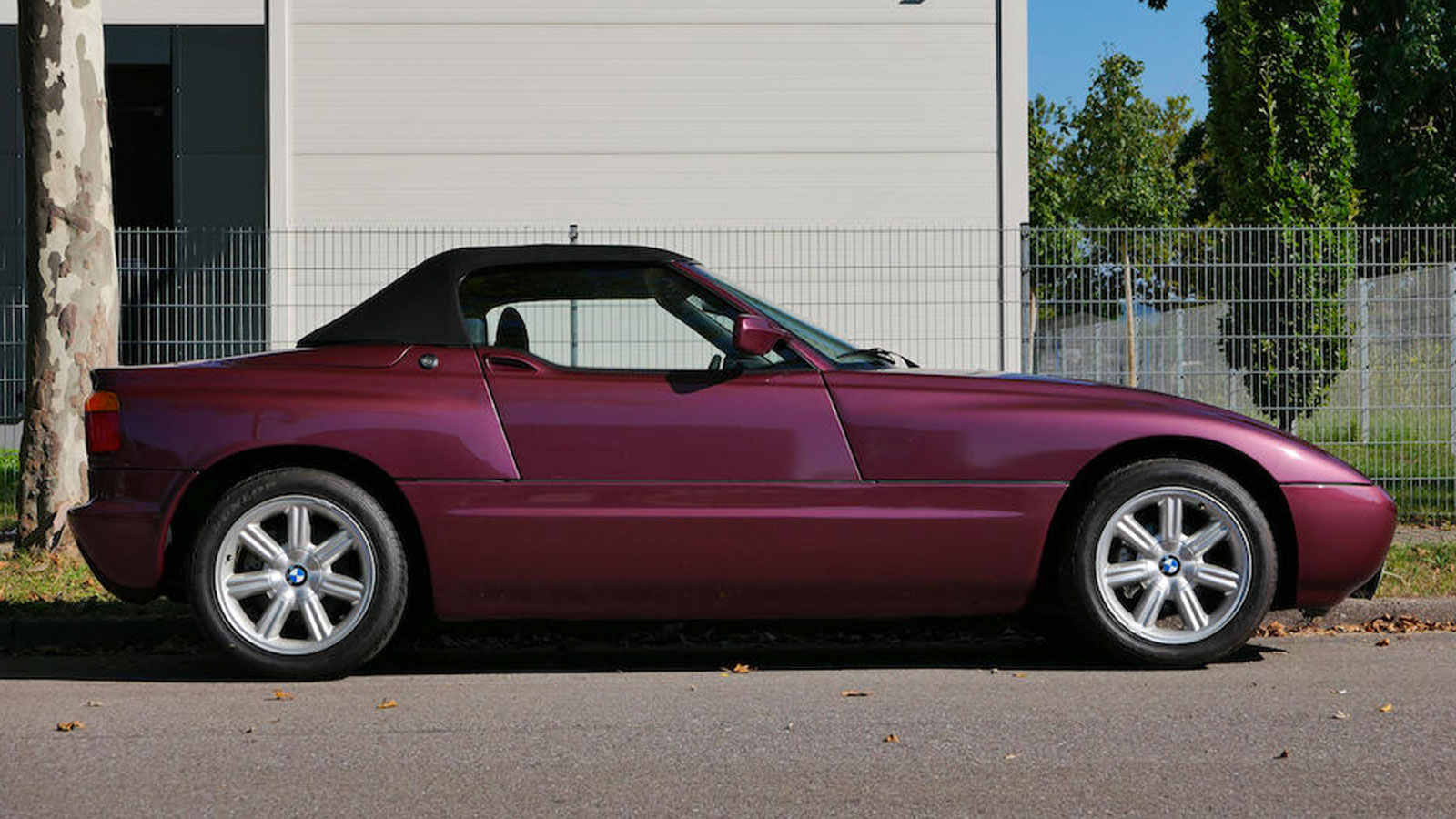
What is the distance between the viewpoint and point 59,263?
8867mm

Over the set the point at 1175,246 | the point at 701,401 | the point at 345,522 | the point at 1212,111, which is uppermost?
the point at 1212,111

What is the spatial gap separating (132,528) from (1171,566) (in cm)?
350

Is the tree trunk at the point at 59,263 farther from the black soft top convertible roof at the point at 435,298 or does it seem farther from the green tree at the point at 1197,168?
the green tree at the point at 1197,168

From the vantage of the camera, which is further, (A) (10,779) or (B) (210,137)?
(B) (210,137)

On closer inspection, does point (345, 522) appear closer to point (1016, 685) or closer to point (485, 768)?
point (485, 768)

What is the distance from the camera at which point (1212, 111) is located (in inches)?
704

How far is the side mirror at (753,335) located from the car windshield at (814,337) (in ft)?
0.65

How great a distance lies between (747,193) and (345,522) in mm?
14956

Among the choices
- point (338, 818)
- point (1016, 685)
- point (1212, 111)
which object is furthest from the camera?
point (1212, 111)

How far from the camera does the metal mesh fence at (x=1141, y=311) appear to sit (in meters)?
11.7

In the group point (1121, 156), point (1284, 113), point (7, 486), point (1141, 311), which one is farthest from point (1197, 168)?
point (7, 486)

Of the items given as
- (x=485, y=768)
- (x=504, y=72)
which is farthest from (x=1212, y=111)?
(x=485, y=768)

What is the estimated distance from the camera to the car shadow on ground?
6.26m

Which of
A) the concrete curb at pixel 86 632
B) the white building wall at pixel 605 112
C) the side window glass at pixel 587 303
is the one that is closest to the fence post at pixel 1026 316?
the side window glass at pixel 587 303
